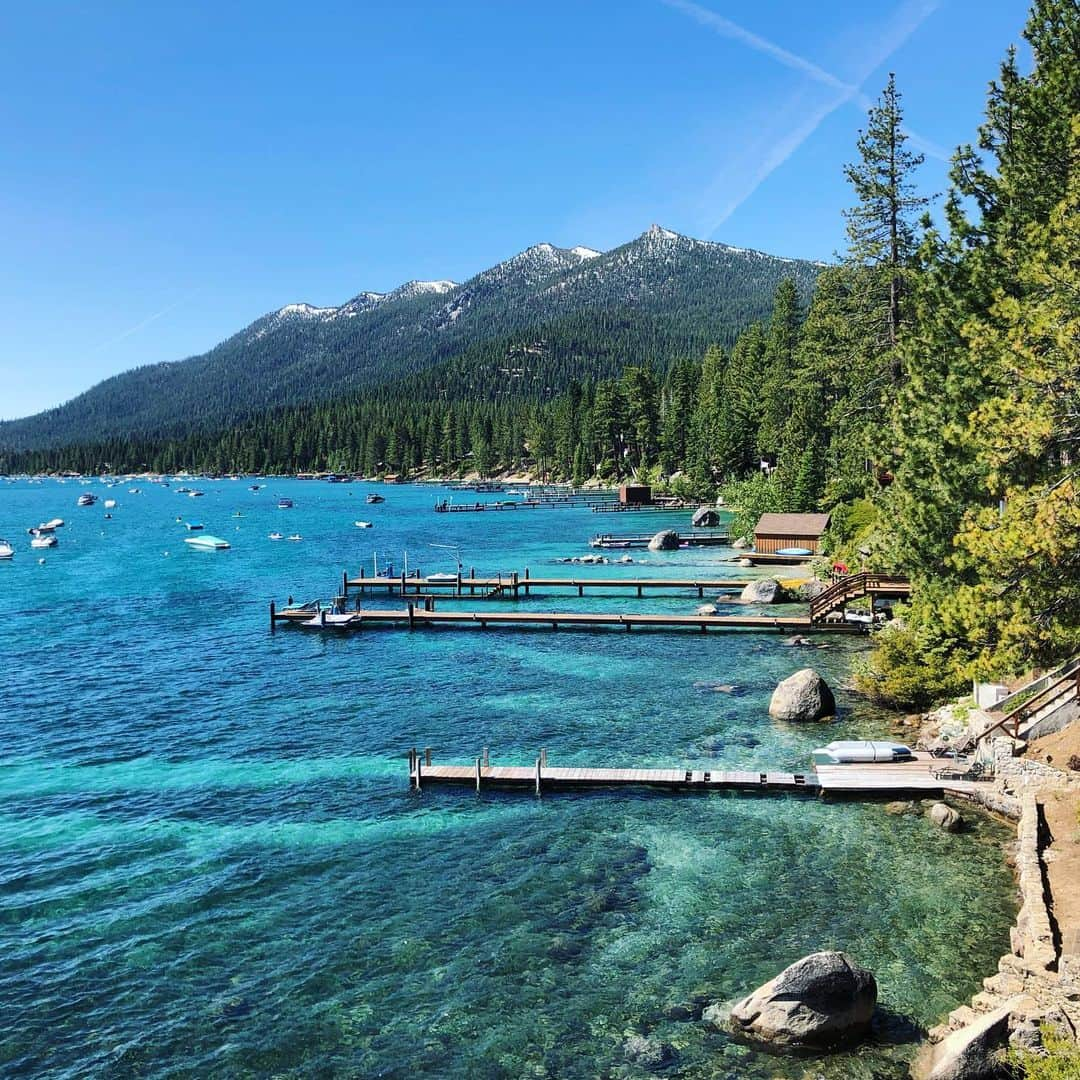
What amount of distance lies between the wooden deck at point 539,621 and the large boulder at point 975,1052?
37876mm

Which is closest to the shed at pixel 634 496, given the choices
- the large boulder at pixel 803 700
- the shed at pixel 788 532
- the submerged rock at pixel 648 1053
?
the shed at pixel 788 532

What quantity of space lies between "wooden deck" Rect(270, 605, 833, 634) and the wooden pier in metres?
33.2

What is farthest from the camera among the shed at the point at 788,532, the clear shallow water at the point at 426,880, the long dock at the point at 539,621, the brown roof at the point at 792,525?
the brown roof at the point at 792,525

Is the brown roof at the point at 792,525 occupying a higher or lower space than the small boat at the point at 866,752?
higher

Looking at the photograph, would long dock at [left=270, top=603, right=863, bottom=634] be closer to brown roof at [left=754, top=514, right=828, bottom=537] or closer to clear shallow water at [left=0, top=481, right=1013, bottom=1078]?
clear shallow water at [left=0, top=481, right=1013, bottom=1078]

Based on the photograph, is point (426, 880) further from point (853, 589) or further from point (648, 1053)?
point (853, 589)

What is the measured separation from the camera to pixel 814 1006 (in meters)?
16.2

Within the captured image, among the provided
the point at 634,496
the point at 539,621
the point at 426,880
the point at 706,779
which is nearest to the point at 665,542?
the point at 539,621

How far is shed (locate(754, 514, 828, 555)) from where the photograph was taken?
74.8m

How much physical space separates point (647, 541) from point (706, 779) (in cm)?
6750

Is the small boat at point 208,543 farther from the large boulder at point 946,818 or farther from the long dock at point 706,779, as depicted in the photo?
the large boulder at point 946,818

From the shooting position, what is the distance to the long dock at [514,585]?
65438mm

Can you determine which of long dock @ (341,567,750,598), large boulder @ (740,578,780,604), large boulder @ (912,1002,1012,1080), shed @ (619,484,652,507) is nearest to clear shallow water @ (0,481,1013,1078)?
large boulder @ (912,1002,1012,1080)

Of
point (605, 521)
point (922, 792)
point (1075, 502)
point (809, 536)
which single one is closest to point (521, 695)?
point (922, 792)
